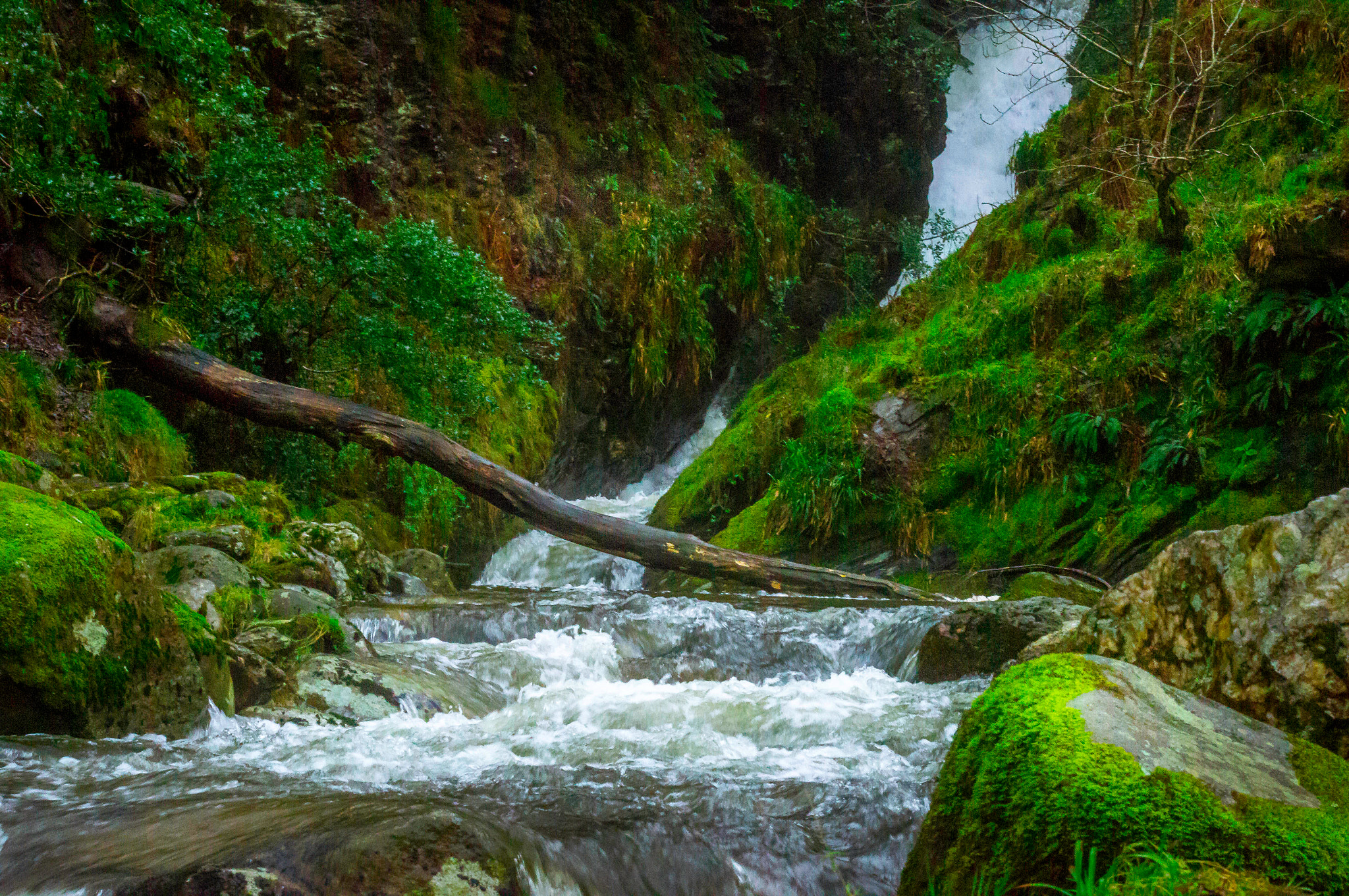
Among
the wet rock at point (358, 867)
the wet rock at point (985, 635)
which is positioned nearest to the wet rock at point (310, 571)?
the wet rock at point (358, 867)

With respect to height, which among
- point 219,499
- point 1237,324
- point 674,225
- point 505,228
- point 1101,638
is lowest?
point 1101,638

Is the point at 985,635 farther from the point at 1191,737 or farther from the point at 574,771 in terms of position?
the point at 1191,737

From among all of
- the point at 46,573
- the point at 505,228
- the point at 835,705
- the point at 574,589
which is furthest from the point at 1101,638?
the point at 505,228

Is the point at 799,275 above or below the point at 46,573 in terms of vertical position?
above

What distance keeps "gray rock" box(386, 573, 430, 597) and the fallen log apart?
1177 mm

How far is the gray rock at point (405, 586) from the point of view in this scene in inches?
285

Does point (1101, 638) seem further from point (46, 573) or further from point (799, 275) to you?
point (799, 275)

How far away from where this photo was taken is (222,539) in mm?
5547

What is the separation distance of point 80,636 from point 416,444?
12.2 ft

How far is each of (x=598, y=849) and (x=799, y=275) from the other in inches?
576

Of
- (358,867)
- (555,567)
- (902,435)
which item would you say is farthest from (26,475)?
(902,435)

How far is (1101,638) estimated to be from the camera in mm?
2959

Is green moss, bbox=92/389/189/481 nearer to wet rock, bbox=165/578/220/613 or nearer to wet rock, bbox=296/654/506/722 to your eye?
wet rock, bbox=165/578/220/613

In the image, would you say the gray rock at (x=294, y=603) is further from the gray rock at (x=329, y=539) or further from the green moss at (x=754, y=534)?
the green moss at (x=754, y=534)
